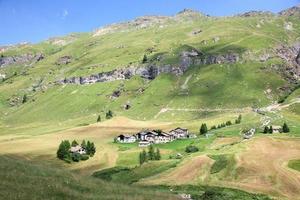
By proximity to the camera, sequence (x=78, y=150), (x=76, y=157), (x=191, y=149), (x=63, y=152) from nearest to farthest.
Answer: (x=191, y=149) → (x=76, y=157) → (x=63, y=152) → (x=78, y=150)

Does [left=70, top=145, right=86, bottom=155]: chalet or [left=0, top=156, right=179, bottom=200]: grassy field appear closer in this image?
[left=0, top=156, right=179, bottom=200]: grassy field

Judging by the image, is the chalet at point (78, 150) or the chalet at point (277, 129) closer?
the chalet at point (78, 150)

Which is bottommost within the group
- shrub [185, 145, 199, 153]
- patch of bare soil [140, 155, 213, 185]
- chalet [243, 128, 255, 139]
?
patch of bare soil [140, 155, 213, 185]

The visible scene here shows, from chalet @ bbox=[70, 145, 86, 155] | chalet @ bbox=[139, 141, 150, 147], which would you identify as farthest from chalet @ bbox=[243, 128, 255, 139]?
chalet @ bbox=[70, 145, 86, 155]

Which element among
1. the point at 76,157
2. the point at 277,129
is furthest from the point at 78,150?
the point at 277,129

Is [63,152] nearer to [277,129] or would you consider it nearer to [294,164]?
[277,129]

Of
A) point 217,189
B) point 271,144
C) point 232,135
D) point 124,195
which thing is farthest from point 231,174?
point 232,135

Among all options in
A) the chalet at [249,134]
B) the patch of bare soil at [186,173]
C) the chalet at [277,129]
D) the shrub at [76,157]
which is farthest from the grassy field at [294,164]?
the shrub at [76,157]

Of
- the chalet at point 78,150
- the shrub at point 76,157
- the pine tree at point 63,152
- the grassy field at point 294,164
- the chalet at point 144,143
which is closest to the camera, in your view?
the grassy field at point 294,164

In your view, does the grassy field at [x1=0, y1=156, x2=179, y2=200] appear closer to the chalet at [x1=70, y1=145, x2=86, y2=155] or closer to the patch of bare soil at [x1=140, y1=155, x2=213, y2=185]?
the patch of bare soil at [x1=140, y1=155, x2=213, y2=185]

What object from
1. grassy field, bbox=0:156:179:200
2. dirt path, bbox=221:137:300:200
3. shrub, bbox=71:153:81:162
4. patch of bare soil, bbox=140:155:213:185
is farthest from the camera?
shrub, bbox=71:153:81:162

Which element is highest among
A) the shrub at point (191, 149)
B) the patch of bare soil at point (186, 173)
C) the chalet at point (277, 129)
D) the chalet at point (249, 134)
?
the chalet at point (277, 129)

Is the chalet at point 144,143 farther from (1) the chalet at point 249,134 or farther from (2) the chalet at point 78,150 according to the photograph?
(1) the chalet at point 249,134

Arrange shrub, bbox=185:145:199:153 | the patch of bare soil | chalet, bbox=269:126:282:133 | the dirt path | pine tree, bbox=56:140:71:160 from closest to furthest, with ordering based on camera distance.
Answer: the dirt path
the patch of bare soil
shrub, bbox=185:145:199:153
pine tree, bbox=56:140:71:160
chalet, bbox=269:126:282:133
